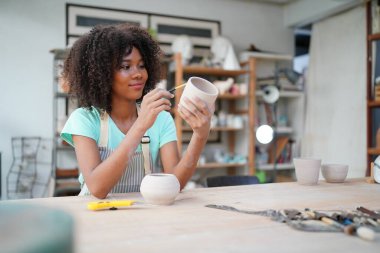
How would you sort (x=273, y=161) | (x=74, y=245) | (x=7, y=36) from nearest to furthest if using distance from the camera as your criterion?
(x=74, y=245) < (x=7, y=36) < (x=273, y=161)

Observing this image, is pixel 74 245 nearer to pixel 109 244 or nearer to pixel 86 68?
pixel 109 244

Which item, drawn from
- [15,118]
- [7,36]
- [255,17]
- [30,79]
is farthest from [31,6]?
[255,17]

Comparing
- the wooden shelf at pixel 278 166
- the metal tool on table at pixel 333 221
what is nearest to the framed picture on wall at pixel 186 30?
the wooden shelf at pixel 278 166

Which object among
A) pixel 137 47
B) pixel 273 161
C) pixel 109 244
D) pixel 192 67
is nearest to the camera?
pixel 109 244

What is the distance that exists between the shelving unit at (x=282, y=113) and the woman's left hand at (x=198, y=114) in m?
3.35

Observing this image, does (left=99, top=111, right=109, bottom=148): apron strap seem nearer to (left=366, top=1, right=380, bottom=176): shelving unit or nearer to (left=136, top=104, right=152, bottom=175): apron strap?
(left=136, top=104, right=152, bottom=175): apron strap

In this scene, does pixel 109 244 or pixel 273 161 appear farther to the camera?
pixel 273 161

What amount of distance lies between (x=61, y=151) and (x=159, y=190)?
3.28 m

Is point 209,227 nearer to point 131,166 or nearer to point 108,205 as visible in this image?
point 108,205

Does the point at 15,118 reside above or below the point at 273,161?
above

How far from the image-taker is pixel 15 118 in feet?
12.8

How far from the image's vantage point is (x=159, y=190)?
1.10 metres

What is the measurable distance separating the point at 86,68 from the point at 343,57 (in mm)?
3803

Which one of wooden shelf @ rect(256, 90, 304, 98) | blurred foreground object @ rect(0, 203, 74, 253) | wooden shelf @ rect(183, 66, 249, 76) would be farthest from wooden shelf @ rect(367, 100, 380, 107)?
blurred foreground object @ rect(0, 203, 74, 253)
